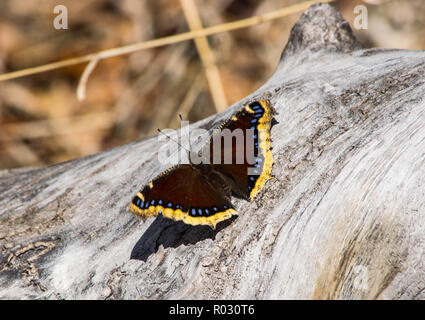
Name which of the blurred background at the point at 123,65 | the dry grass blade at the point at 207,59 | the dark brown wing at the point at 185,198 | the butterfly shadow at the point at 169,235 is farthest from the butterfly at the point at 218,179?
the blurred background at the point at 123,65

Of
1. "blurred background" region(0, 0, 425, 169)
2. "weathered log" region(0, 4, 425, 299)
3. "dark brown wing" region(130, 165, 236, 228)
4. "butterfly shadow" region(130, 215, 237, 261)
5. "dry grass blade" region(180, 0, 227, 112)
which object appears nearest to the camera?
"weathered log" region(0, 4, 425, 299)

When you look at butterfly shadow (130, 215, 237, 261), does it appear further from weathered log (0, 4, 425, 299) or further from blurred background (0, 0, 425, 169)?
blurred background (0, 0, 425, 169)

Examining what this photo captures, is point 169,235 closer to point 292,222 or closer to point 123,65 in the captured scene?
point 292,222

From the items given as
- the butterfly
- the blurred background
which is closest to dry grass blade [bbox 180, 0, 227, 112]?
the blurred background

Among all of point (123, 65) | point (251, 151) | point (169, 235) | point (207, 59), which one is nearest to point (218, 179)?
point (251, 151)

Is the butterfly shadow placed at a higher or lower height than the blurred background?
lower

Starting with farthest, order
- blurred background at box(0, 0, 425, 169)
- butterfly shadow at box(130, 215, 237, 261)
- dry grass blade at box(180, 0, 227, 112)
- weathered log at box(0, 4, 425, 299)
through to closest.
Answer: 1. blurred background at box(0, 0, 425, 169)
2. dry grass blade at box(180, 0, 227, 112)
3. butterfly shadow at box(130, 215, 237, 261)
4. weathered log at box(0, 4, 425, 299)

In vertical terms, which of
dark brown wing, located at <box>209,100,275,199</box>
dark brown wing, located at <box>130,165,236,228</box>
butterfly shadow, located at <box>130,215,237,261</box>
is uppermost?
dark brown wing, located at <box>209,100,275,199</box>
